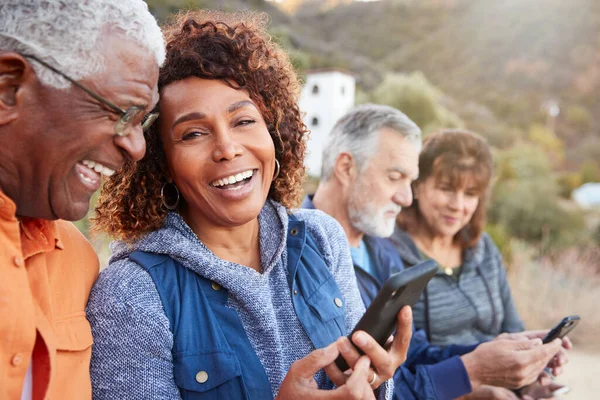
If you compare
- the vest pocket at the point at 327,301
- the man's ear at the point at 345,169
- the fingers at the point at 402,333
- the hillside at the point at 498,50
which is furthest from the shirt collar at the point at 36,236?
the hillside at the point at 498,50

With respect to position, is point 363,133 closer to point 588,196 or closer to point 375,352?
point 375,352

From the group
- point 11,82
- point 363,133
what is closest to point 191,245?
point 11,82

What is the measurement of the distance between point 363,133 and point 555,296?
607 centimetres

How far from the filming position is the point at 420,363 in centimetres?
291

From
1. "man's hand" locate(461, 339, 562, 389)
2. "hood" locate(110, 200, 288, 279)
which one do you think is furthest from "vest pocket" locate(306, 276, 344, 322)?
"man's hand" locate(461, 339, 562, 389)

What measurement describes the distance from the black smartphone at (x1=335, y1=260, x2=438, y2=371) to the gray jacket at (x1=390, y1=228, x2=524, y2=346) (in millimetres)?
1580

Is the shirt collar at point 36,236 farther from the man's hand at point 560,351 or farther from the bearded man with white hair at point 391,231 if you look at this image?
the man's hand at point 560,351

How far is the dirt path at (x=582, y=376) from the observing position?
6.44 metres

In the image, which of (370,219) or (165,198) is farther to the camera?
(370,219)

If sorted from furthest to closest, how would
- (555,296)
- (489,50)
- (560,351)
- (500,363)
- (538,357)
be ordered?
(489,50), (555,296), (560,351), (538,357), (500,363)

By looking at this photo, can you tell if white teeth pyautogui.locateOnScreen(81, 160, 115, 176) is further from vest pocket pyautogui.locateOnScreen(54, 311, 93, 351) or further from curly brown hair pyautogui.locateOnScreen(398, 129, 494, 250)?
curly brown hair pyautogui.locateOnScreen(398, 129, 494, 250)

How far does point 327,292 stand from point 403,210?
175cm

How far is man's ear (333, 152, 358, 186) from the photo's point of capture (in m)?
3.41

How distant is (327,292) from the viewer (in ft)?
6.95
